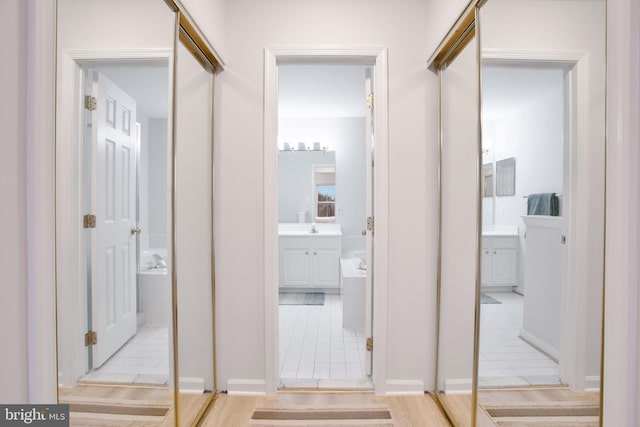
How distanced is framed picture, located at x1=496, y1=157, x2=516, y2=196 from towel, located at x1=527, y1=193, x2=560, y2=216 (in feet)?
0.41

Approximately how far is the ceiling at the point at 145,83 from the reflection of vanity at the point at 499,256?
1462 millimetres

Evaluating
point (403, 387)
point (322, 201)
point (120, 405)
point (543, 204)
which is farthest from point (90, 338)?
point (322, 201)

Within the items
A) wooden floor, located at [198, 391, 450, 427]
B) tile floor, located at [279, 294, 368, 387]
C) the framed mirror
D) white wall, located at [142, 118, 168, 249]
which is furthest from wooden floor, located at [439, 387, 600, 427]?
white wall, located at [142, 118, 168, 249]

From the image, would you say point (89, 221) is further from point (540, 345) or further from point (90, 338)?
point (540, 345)

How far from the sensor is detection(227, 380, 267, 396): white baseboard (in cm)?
203

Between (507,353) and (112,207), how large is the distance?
152cm

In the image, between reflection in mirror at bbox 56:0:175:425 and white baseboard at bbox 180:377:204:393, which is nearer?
reflection in mirror at bbox 56:0:175:425

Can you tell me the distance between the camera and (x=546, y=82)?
3.28 ft

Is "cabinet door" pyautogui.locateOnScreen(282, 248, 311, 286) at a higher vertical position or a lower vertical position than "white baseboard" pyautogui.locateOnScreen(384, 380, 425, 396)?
higher

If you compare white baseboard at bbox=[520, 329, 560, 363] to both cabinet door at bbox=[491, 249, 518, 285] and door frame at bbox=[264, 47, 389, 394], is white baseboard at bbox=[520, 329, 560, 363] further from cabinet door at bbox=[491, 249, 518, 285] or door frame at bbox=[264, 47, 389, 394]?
door frame at bbox=[264, 47, 389, 394]

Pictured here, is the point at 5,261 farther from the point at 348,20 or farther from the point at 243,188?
the point at 348,20

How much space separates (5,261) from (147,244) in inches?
23.3

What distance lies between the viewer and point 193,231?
1728mm

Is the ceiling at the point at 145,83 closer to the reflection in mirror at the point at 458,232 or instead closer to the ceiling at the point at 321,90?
the reflection in mirror at the point at 458,232
